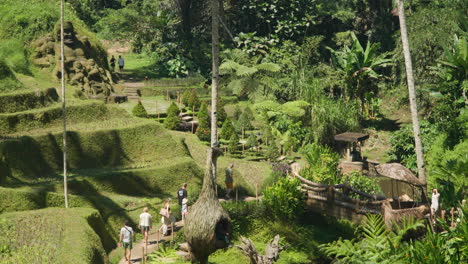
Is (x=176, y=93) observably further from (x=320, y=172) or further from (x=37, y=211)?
(x=37, y=211)

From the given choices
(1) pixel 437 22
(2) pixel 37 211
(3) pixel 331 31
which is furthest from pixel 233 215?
(3) pixel 331 31

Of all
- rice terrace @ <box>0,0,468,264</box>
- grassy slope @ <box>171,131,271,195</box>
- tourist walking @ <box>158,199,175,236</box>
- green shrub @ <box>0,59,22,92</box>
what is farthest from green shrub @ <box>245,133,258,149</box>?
tourist walking @ <box>158,199,175,236</box>

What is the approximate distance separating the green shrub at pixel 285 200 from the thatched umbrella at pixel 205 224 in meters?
8.25

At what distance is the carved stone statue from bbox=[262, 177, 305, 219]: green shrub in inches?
539

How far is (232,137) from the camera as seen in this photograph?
37.4 m

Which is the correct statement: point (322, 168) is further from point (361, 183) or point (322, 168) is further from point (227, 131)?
point (227, 131)

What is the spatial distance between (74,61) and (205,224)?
68.4 feet

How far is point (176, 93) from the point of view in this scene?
146 feet

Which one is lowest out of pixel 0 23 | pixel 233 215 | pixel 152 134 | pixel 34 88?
pixel 233 215

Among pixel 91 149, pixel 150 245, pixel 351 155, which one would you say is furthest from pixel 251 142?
pixel 150 245

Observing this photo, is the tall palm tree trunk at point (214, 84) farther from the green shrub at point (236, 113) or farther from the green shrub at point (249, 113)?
the green shrub at point (236, 113)

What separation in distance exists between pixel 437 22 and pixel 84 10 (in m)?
31.9

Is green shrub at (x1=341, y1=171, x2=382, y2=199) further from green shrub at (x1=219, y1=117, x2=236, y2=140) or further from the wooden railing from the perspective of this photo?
green shrub at (x1=219, y1=117, x2=236, y2=140)

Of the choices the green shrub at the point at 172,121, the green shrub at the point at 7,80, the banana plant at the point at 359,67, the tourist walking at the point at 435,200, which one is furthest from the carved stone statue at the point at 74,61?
the tourist walking at the point at 435,200
